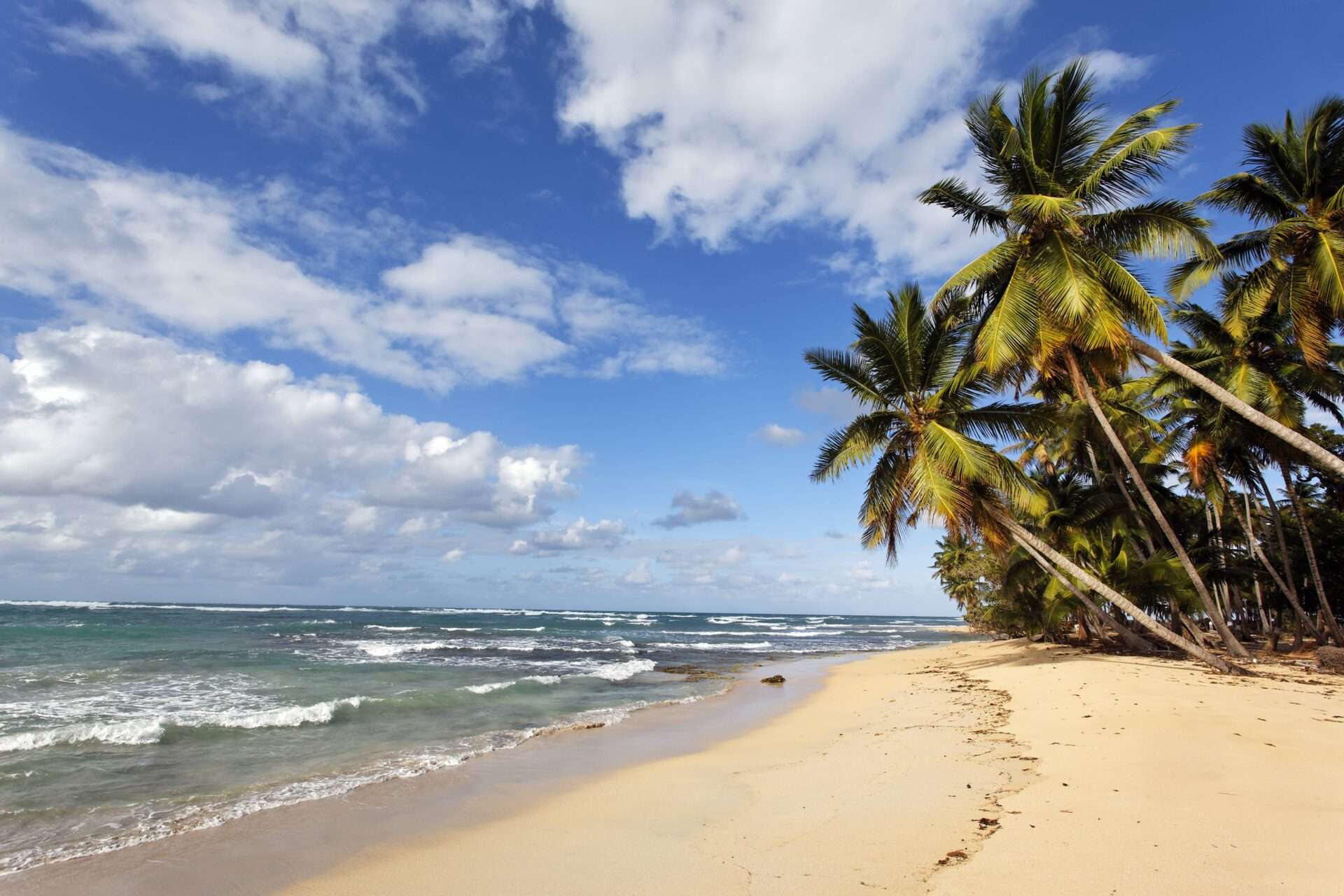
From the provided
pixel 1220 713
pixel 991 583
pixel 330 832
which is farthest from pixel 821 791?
pixel 991 583

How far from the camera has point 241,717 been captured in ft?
39.5

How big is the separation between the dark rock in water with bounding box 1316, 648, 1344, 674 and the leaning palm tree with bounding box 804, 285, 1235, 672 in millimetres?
2199

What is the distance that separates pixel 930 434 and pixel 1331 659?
929cm

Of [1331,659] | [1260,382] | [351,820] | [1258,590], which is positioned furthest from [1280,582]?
[351,820]

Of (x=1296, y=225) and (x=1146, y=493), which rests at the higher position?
(x=1296, y=225)

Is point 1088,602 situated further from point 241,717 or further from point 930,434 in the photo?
point 241,717

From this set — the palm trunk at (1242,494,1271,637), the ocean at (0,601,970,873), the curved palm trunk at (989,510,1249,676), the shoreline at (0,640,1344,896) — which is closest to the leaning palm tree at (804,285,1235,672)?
the curved palm trunk at (989,510,1249,676)

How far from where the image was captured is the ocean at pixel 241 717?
23.9ft

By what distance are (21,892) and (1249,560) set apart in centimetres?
3016

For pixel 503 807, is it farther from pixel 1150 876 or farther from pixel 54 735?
pixel 54 735

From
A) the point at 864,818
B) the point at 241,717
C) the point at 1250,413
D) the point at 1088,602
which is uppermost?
the point at 1250,413

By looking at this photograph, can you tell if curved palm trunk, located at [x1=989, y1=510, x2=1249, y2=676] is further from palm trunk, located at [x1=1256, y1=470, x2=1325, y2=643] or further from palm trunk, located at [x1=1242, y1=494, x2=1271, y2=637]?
palm trunk, located at [x1=1242, y1=494, x2=1271, y2=637]

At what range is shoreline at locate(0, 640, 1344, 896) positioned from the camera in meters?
4.33

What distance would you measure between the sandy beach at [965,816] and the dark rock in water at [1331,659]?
3.62 meters
